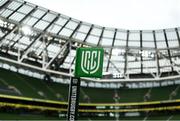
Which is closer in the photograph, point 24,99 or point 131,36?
point 24,99

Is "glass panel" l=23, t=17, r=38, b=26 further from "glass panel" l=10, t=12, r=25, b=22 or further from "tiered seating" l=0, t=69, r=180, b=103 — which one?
"tiered seating" l=0, t=69, r=180, b=103

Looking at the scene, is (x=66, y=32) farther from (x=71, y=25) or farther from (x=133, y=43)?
(x=133, y=43)

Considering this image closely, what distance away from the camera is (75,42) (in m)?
50.7

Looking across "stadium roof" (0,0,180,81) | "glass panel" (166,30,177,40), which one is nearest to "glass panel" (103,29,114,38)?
"stadium roof" (0,0,180,81)

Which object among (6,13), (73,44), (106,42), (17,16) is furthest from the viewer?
(106,42)

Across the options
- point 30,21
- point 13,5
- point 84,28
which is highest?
point 13,5

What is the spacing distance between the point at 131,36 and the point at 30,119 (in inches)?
759

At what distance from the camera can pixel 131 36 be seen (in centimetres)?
5209

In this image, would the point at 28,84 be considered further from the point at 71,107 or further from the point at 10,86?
the point at 71,107

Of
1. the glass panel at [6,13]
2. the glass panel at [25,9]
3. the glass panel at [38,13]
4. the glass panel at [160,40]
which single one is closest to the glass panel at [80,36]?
the glass panel at [38,13]

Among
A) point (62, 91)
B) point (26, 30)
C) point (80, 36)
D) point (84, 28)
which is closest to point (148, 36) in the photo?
point (84, 28)

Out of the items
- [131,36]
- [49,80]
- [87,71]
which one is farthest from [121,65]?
[87,71]

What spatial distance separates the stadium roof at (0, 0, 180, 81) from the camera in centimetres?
4628

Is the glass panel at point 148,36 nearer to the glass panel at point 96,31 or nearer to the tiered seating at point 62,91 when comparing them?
the glass panel at point 96,31
